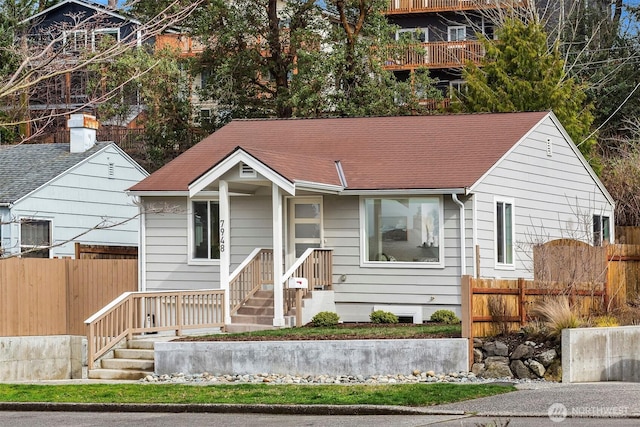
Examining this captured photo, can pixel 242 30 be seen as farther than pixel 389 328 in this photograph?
Yes

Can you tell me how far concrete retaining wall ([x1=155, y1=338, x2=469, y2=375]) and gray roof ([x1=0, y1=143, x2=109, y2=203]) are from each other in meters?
10.3

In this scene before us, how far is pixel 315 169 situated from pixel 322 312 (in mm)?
3328

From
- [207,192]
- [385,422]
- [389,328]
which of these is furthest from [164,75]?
[385,422]

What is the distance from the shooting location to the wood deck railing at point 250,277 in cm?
2438

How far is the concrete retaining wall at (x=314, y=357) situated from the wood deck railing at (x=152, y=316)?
6.69ft

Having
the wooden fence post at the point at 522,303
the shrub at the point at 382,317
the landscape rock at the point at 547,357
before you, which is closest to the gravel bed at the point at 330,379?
the landscape rock at the point at 547,357

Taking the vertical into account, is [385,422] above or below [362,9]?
below

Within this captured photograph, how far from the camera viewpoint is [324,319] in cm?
2312

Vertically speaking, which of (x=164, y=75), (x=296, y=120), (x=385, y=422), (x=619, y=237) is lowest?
(x=385, y=422)

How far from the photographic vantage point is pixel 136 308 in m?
23.0

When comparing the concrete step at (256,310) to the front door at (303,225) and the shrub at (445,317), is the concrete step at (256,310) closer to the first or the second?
the front door at (303,225)

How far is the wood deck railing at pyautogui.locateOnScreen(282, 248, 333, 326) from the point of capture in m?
23.9

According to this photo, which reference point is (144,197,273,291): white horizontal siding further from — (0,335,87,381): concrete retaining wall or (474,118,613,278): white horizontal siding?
(474,118,613,278): white horizontal siding

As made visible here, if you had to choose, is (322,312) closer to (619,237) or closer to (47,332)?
(47,332)
